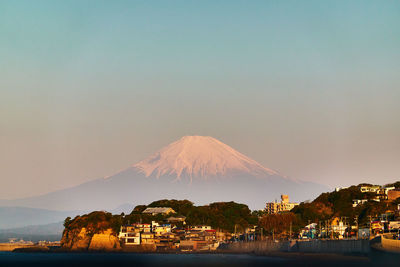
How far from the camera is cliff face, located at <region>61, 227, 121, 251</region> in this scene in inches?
6427

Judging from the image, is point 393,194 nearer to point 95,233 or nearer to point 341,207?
point 341,207

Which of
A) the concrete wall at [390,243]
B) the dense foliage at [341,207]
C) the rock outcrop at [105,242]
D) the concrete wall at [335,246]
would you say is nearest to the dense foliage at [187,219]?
the rock outcrop at [105,242]

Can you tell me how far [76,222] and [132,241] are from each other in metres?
15.9

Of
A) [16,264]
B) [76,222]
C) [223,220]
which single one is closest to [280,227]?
[223,220]

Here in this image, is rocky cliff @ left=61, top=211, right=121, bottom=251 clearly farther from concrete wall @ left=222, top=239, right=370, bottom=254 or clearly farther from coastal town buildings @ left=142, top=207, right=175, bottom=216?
concrete wall @ left=222, top=239, right=370, bottom=254

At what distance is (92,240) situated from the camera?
164250 mm

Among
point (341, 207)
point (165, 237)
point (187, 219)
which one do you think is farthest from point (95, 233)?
point (341, 207)

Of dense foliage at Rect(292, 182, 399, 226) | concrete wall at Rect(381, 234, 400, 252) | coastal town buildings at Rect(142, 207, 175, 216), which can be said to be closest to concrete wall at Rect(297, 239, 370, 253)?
concrete wall at Rect(381, 234, 400, 252)

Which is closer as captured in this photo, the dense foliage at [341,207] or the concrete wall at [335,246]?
the concrete wall at [335,246]

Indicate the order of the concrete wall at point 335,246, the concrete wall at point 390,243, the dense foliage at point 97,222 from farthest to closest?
the dense foliage at point 97,222
the concrete wall at point 335,246
the concrete wall at point 390,243

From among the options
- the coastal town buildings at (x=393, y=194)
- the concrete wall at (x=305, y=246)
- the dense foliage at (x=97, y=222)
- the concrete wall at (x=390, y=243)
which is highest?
the coastal town buildings at (x=393, y=194)

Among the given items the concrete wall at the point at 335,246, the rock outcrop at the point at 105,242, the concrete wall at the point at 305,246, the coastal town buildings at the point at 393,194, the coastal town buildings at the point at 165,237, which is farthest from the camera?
the coastal town buildings at the point at 393,194

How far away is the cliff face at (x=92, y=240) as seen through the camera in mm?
163250

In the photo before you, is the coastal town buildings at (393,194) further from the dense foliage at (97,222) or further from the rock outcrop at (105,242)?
the rock outcrop at (105,242)
